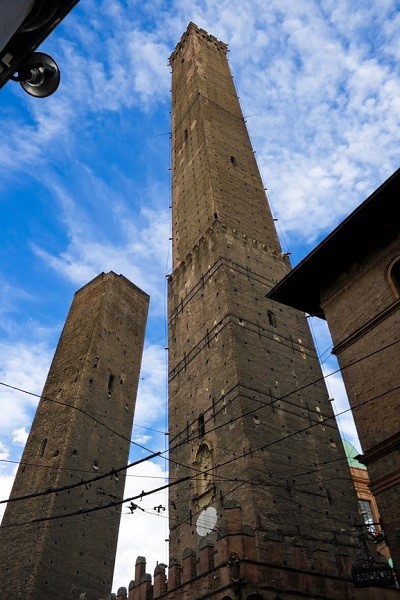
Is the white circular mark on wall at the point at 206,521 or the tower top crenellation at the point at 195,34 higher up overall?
the tower top crenellation at the point at 195,34

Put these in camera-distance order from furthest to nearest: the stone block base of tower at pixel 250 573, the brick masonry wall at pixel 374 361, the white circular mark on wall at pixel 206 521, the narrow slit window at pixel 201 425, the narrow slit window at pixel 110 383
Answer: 1. the narrow slit window at pixel 110 383
2. the narrow slit window at pixel 201 425
3. the white circular mark on wall at pixel 206 521
4. the stone block base of tower at pixel 250 573
5. the brick masonry wall at pixel 374 361

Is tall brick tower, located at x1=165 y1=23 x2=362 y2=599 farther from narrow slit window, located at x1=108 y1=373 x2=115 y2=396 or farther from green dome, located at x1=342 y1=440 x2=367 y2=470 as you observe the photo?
green dome, located at x1=342 y1=440 x2=367 y2=470

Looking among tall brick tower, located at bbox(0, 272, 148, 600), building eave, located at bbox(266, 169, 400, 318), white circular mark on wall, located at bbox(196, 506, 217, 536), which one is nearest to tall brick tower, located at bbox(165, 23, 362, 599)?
white circular mark on wall, located at bbox(196, 506, 217, 536)

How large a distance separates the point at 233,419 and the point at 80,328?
40.3ft

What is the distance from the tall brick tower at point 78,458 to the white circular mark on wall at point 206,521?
3.12m

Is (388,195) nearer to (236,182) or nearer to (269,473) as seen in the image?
(269,473)

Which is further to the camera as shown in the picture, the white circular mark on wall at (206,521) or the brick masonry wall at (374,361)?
the white circular mark on wall at (206,521)

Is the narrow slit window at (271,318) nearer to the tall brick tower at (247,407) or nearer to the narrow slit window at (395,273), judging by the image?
the tall brick tower at (247,407)

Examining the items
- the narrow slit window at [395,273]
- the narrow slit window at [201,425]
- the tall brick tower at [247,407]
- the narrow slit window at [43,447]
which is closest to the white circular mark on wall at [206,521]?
the tall brick tower at [247,407]

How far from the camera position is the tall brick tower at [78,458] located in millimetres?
15695

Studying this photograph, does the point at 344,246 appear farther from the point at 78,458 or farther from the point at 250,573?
the point at 78,458

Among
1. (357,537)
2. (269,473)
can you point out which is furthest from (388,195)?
(357,537)

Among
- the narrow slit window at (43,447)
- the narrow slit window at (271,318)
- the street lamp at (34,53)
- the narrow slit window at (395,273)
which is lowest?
the street lamp at (34,53)

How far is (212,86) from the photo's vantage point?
89.9 ft
